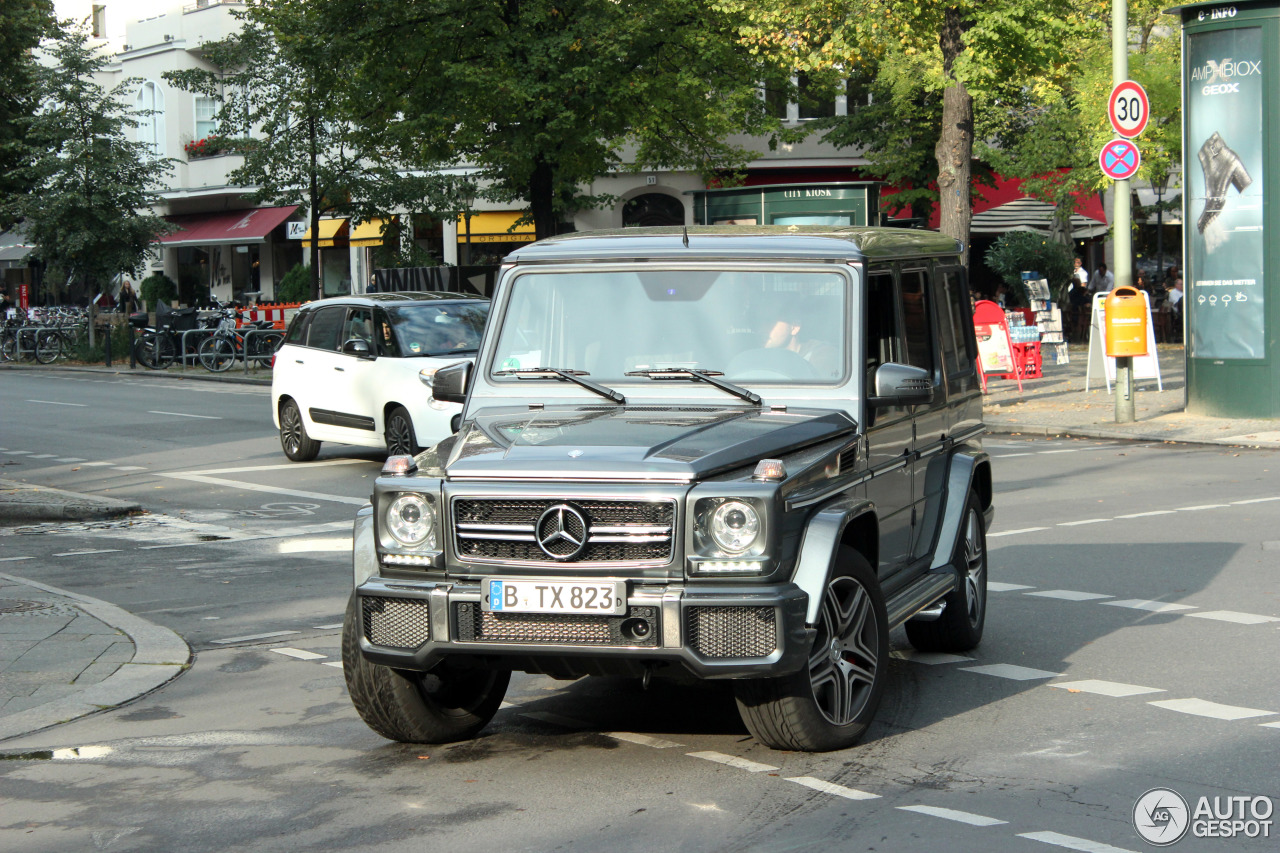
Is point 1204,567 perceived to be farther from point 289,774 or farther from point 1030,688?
point 289,774

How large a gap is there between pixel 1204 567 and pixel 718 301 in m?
4.83

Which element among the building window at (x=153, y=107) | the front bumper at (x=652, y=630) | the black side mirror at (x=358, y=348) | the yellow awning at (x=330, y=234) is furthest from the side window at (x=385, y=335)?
the building window at (x=153, y=107)

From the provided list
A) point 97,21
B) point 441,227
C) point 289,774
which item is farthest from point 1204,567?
point 97,21

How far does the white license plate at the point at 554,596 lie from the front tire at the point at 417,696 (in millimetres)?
494

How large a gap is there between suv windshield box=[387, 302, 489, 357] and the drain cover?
7015 mm

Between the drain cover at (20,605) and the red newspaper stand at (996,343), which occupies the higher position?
the red newspaper stand at (996,343)

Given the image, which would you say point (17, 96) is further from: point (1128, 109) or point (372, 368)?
point (1128, 109)

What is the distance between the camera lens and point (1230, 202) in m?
18.2

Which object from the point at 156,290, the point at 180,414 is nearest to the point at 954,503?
the point at 180,414

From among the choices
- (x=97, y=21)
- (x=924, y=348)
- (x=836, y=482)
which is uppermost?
(x=97, y=21)

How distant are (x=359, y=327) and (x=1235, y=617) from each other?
10.6 m

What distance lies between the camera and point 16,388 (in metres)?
30.5

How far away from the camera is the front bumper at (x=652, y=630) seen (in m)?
4.95

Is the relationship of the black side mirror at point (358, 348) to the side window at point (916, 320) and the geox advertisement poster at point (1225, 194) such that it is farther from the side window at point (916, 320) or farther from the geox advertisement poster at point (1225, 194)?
the geox advertisement poster at point (1225, 194)
